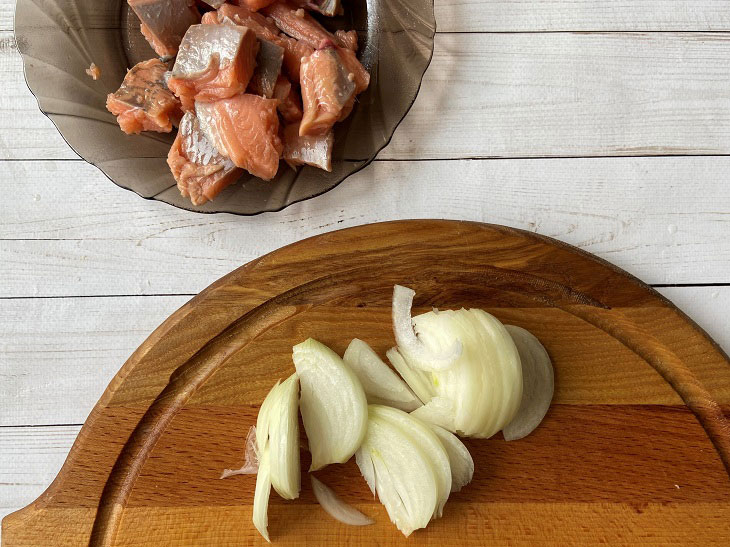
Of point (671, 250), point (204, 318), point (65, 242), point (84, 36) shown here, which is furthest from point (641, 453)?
point (84, 36)

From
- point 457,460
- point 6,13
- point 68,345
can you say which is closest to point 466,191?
point 457,460

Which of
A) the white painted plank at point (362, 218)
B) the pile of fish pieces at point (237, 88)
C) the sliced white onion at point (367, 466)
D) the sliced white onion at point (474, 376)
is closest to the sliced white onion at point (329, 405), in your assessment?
the sliced white onion at point (367, 466)

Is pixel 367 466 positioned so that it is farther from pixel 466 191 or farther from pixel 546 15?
pixel 546 15

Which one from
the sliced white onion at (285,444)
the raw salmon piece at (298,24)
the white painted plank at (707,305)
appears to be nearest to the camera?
the sliced white onion at (285,444)

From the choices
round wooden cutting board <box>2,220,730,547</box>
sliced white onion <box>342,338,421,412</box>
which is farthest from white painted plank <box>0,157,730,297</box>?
sliced white onion <box>342,338,421,412</box>

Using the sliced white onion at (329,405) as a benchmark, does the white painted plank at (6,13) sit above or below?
above

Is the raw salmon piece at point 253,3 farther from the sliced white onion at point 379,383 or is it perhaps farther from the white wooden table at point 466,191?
the sliced white onion at point 379,383

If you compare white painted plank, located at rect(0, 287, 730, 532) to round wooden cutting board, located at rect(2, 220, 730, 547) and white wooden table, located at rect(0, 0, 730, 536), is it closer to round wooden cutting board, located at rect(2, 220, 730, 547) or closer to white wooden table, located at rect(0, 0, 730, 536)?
white wooden table, located at rect(0, 0, 730, 536)

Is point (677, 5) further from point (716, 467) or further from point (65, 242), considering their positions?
point (65, 242)
